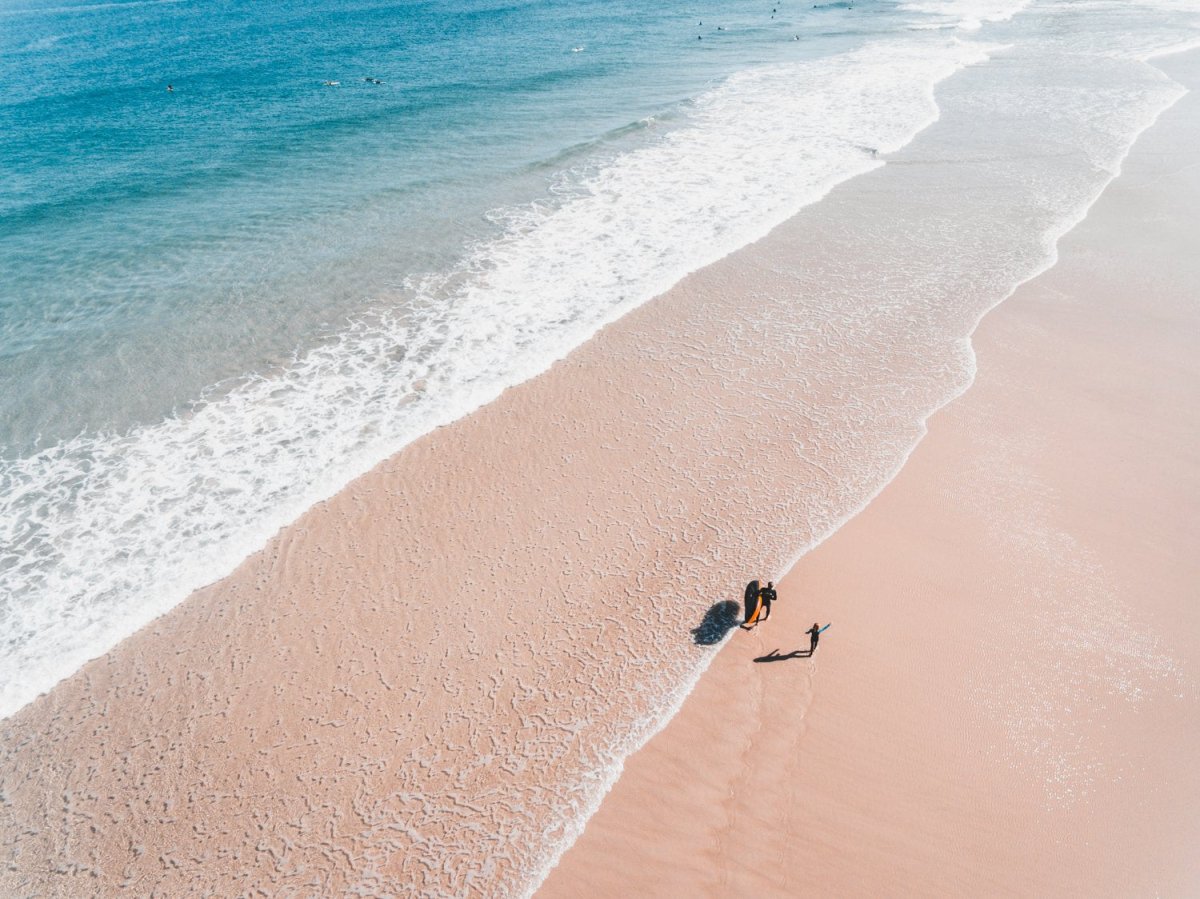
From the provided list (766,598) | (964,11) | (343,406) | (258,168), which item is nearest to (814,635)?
(766,598)

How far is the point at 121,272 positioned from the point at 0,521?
1115 centimetres

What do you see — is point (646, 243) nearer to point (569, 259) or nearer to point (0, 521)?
point (569, 259)

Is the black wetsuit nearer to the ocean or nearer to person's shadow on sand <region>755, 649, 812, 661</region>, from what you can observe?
person's shadow on sand <region>755, 649, 812, 661</region>

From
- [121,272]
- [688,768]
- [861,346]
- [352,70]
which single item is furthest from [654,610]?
[352,70]

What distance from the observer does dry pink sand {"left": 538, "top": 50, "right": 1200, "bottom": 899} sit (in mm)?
8336

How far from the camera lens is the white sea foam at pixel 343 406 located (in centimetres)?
1203

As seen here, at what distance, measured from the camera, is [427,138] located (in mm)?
30703

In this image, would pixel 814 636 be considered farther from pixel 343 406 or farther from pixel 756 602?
pixel 343 406

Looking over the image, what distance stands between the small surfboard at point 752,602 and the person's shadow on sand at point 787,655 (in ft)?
1.86

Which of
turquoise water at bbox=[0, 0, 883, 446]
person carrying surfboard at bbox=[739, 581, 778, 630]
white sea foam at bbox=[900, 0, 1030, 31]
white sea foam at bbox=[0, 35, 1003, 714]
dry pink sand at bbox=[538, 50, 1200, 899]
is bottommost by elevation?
dry pink sand at bbox=[538, 50, 1200, 899]

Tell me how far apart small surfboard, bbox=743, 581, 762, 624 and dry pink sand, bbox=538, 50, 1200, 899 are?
39 cm

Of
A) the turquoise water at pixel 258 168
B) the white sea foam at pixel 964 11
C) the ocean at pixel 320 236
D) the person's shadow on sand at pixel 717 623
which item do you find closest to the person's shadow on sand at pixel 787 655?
the person's shadow on sand at pixel 717 623

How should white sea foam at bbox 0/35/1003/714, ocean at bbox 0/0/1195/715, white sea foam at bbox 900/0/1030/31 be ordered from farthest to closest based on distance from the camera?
white sea foam at bbox 900/0/1030/31, ocean at bbox 0/0/1195/715, white sea foam at bbox 0/35/1003/714

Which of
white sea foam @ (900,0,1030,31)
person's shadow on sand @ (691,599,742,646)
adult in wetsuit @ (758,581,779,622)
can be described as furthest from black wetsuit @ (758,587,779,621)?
white sea foam @ (900,0,1030,31)
